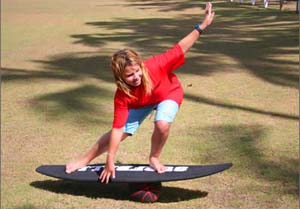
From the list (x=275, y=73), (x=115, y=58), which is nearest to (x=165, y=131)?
(x=115, y=58)

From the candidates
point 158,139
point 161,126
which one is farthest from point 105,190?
point 161,126

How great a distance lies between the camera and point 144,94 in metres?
3.97

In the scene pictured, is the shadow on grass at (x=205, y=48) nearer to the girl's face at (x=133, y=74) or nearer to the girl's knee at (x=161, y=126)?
the girl's knee at (x=161, y=126)

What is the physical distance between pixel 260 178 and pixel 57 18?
19.4 meters

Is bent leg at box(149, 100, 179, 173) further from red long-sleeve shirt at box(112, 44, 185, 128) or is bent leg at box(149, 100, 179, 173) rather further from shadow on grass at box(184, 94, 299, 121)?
shadow on grass at box(184, 94, 299, 121)

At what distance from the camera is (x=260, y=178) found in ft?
14.6

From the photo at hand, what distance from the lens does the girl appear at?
3.86 meters

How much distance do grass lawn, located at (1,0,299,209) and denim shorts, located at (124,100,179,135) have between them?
546mm

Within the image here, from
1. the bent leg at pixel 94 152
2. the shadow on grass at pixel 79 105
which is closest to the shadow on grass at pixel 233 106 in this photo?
the shadow on grass at pixel 79 105

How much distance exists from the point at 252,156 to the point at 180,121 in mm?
1476

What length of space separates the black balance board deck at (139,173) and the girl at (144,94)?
2.8 inches

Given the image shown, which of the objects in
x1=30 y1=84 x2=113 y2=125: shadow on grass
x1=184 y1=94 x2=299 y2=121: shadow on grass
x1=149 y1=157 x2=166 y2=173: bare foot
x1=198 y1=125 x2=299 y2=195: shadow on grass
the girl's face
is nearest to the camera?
the girl's face

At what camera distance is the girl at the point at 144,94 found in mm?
3855

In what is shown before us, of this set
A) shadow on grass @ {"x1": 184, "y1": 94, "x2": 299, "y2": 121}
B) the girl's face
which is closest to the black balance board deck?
the girl's face
